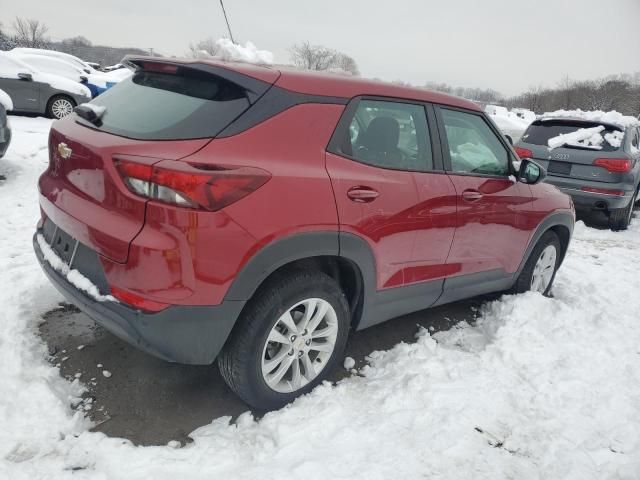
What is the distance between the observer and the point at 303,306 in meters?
2.50

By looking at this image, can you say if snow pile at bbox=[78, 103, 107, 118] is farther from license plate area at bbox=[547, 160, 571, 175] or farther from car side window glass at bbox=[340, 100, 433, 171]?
license plate area at bbox=[547, 160, 571, 175]

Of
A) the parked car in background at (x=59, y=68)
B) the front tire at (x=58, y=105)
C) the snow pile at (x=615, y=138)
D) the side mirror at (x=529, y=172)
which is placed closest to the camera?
the side mirror at (x=529, y=172)

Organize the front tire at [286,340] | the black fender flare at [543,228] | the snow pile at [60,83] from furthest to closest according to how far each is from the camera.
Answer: the snow pile at [60,83] → the black fender flare at [543,228] → the front tire at [286,340]

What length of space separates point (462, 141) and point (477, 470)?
6.66 ft

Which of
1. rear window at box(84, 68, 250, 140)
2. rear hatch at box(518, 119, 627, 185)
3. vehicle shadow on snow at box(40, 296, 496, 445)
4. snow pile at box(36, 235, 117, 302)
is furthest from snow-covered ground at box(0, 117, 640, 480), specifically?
rear hatch at box(518, 119, 627, 185)

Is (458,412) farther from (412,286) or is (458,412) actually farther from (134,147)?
(134,147)

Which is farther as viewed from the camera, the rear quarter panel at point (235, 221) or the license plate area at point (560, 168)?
the license plate area at point (560, 168)

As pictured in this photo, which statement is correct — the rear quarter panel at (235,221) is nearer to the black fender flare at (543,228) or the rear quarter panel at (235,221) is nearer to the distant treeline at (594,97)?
the black fender flare at (543,228)

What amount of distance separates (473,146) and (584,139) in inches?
186

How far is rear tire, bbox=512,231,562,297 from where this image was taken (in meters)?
4.02

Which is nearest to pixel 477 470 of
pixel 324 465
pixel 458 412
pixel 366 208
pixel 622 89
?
pixel 458 412

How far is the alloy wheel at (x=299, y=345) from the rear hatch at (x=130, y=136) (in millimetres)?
863

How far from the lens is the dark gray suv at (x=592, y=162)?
22.4 ft

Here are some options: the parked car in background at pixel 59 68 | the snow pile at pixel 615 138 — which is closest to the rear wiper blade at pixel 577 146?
the snow pile at pixel 615 138
